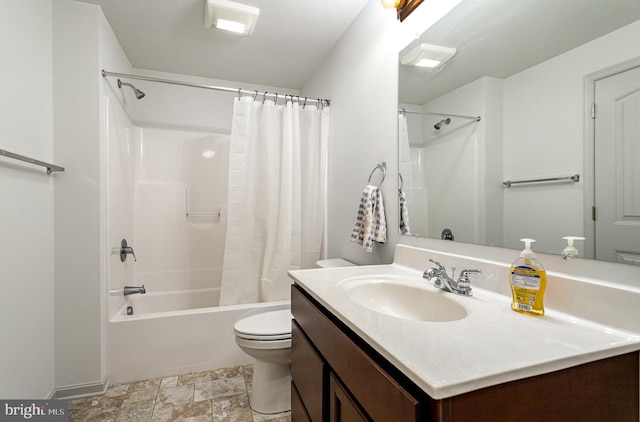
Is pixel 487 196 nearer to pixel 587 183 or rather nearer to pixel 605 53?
pixel 587 183

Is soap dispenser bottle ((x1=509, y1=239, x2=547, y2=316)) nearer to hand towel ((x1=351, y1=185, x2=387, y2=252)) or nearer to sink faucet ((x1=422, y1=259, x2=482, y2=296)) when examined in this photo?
sink faucet ((x1=422, y1=259, x2=482, y2=296))

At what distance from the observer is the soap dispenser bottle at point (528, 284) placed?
75 cm

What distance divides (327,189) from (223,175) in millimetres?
1151

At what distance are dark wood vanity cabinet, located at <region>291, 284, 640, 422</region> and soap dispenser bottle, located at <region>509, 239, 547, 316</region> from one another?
0.61 feet

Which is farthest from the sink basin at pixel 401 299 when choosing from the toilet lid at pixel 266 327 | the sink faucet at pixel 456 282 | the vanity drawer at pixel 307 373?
the toilet lid at pixel 266 327

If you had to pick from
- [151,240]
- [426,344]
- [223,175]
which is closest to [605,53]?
[426,344]

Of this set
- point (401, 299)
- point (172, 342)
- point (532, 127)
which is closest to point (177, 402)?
point (172, 342)

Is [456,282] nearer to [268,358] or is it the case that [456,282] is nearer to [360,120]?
[268,358]

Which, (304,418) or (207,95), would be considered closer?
(304,418)

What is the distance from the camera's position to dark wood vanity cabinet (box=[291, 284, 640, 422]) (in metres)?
0.49

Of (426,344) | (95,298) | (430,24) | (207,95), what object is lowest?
(95,298)

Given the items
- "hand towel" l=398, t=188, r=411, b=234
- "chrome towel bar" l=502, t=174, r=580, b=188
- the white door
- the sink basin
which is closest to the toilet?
the sink basin

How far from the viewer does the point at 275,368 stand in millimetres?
1557

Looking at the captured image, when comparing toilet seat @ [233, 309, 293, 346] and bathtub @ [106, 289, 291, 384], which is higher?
toilet seat @ [233, 309, 293, 346]
